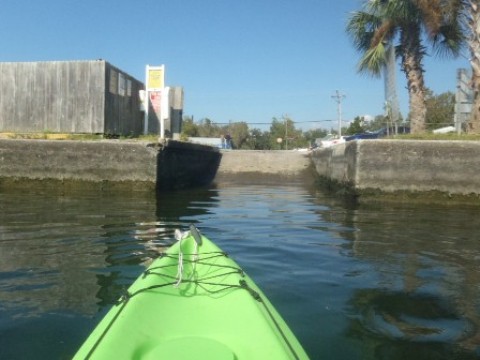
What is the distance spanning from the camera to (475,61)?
11078mm

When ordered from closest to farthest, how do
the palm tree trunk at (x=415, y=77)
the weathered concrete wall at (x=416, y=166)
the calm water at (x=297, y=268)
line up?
the calm water at (x=297, y=268) < the weathered concrete wall at (x=416, y=166) < the palm tree trunk at (x=415, y=77)

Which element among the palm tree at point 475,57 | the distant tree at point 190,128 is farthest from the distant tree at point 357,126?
the palm tree at point 475,57

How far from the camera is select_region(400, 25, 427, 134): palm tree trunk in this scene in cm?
1478

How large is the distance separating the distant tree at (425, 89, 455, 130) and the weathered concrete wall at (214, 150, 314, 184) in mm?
21148

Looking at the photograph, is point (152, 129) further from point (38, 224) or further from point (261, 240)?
point (261, 240)

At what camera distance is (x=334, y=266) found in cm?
461

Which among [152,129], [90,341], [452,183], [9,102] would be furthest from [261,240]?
[152,129]

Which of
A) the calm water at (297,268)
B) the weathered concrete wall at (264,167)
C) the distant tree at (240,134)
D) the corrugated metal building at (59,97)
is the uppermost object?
the distant tree at (240,134)

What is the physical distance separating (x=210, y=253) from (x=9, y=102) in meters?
11.6

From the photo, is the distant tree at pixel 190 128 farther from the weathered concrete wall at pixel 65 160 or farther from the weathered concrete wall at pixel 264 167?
the weathered concrete wall at pixel 65 160

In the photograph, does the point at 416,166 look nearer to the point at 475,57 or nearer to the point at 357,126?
the point at 475,57

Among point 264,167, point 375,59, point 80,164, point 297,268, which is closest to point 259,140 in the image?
point 264,167

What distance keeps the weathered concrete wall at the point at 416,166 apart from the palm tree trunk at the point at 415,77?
224 inches

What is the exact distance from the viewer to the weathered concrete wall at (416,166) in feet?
30.0
